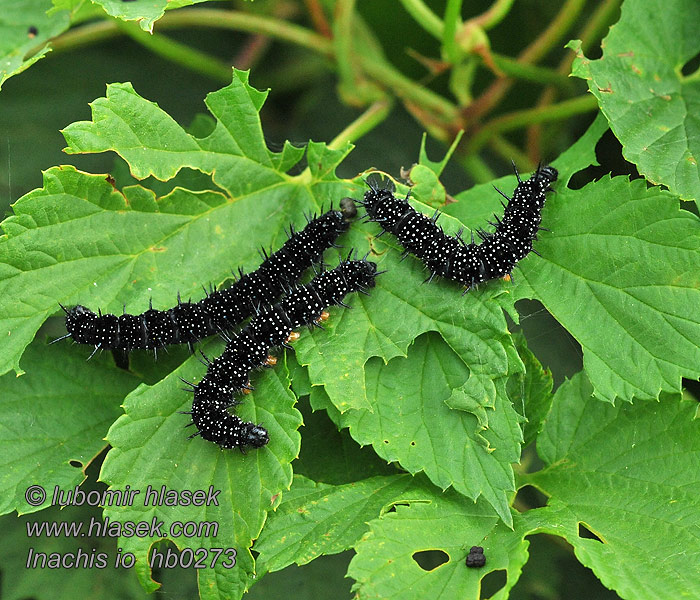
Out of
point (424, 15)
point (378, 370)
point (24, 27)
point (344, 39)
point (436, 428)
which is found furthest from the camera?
point (344, 39)

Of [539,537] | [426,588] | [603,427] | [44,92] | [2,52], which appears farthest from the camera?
[44,92]

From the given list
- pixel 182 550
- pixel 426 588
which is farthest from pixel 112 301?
pixel 426 588

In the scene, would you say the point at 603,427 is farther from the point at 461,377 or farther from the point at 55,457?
the point at 55,457

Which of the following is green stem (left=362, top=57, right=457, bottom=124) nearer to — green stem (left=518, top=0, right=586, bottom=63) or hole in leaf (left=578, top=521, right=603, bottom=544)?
green stem (left=518, top=0, right=586, bottom=63)

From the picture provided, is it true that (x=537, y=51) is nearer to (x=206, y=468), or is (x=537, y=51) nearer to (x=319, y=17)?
(x=319, y=17)

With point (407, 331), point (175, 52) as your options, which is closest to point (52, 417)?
point (407, 331)

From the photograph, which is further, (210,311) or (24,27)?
(24,27)

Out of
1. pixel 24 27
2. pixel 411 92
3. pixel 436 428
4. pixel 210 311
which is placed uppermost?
pixel 24 27
